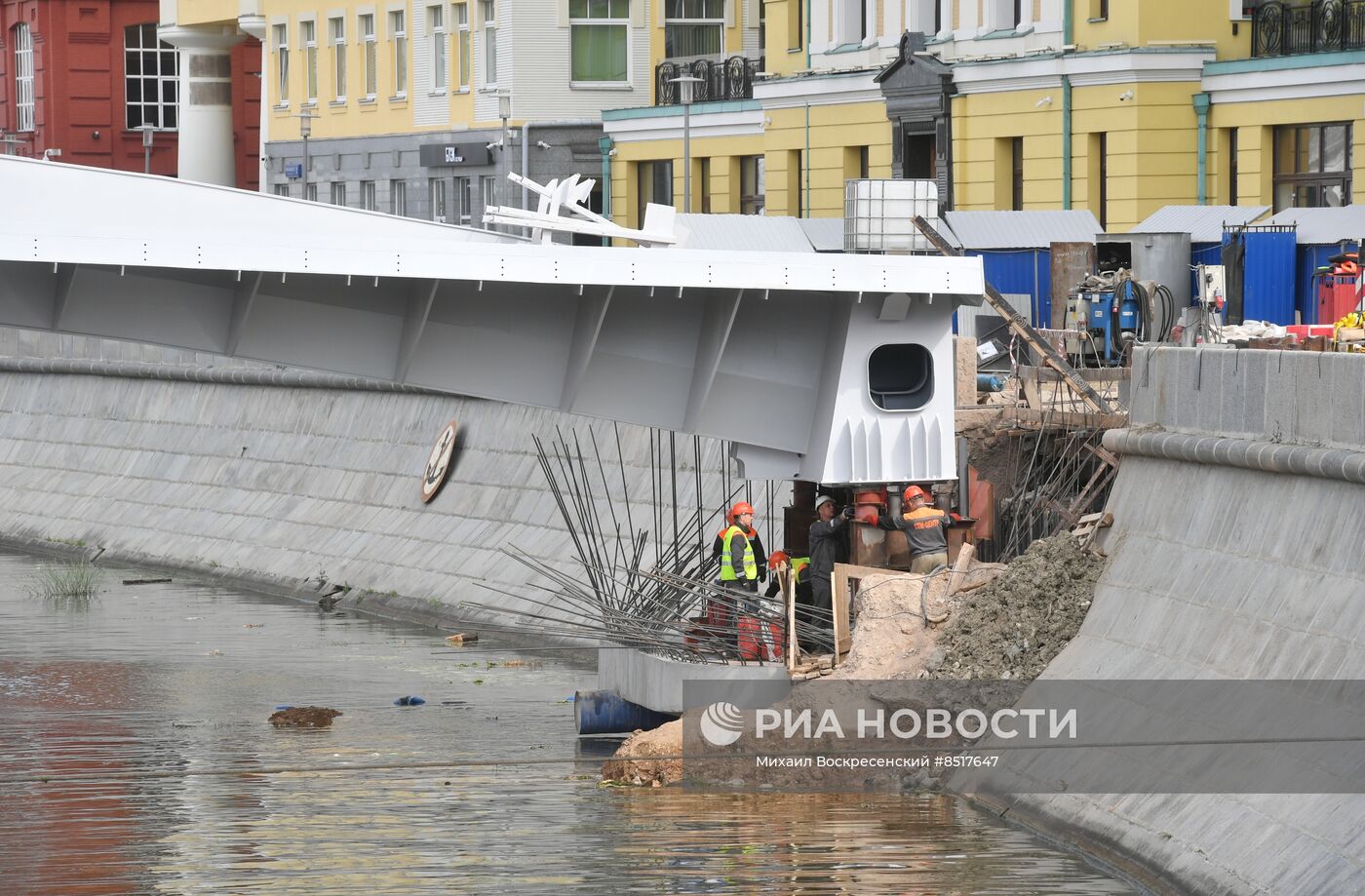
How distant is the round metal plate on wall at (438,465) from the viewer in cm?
3872

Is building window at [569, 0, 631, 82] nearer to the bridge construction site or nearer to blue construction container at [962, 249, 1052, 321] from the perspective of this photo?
blue construction container at [962, 249, 1052, 321]

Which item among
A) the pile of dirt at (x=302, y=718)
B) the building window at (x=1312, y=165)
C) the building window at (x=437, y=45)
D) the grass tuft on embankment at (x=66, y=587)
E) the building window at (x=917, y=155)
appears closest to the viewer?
the pile of dirt at (x=302, y=718)

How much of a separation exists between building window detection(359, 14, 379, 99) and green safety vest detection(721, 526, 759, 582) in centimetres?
4418

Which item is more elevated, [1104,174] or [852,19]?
[852,19]

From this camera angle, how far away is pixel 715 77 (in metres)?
58.2

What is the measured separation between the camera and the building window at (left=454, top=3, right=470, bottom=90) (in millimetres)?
62188

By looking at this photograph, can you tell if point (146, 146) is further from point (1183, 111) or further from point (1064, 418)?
point (1064, 418)

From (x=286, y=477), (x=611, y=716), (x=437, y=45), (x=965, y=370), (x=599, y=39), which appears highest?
(x=437, y=45)

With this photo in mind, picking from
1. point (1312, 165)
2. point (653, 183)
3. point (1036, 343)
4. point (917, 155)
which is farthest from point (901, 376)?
point (653, 183)

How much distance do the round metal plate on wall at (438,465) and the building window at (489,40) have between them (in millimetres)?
23299

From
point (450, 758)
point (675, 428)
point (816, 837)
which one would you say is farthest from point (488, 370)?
point (816, 837)

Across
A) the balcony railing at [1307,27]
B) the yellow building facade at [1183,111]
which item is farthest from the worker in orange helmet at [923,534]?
the balcony railing at [1307,27]

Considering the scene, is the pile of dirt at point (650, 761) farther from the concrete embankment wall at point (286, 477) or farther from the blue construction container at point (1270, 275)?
the blue construction container at point (1270, 275)

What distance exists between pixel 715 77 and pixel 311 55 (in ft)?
54.1
